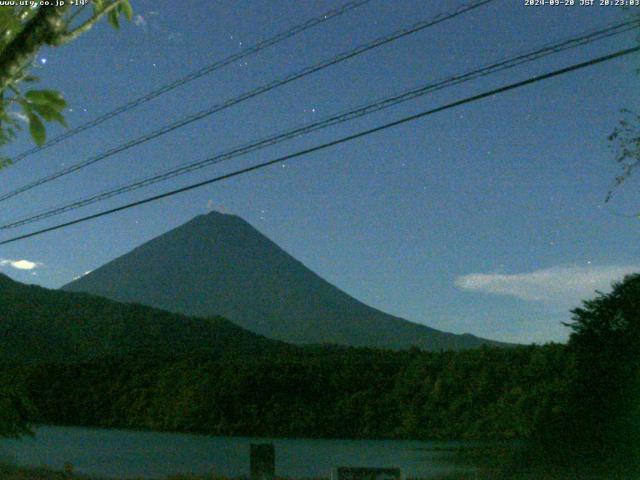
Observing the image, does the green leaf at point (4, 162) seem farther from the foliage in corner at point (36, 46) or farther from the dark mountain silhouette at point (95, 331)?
the dark mountain silhouette at point (95, 331)

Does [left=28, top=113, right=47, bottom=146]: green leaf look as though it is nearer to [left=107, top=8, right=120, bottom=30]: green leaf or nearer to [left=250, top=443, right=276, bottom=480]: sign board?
[left=107, top=8, right=120, bottom=30]: green leaf

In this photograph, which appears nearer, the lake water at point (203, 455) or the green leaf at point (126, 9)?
the green leaf at point (126, 9)

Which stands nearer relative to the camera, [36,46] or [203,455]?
[36,46]

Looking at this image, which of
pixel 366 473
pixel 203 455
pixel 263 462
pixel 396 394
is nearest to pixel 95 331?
pixel 203 455

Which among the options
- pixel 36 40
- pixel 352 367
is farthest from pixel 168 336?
pixel 36 40

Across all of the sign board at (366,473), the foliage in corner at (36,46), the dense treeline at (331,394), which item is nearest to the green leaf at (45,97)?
the foliage in corner at (36,46)

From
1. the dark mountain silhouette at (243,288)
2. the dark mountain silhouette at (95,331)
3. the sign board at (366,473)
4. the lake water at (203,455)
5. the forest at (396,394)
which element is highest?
the dark mountain silhouette at (243,288)

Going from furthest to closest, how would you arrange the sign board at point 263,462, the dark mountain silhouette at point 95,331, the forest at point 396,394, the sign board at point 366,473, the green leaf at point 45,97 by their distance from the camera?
the dark mountain silhouette at point 95,331, the forest at point 396,394, the sign board at point 263,462, the sign board at point 366,473, the green leaf at point 45,97

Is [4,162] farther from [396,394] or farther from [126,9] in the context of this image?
[396,394]

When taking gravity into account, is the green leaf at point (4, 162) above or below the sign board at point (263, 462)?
above
